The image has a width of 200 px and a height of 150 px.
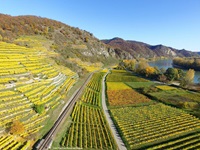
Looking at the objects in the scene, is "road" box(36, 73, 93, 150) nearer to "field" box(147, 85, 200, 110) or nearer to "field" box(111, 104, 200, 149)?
"field" box(111, 104, 200, 149)

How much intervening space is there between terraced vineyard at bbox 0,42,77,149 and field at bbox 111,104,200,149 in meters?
18.0

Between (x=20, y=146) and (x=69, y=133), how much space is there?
9623 mm

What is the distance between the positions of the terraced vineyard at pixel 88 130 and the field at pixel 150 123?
382cm

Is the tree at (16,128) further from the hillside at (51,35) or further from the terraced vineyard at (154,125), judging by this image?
the hillside at (51,35)

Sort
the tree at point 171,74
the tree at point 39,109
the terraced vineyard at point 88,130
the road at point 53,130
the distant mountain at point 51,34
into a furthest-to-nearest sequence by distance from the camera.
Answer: the distant mountain at point 51,34 → the tree at point 171,74 → the tree at point 39,109 → the terraced vineyard at point 88,130 → the road at point 53,130

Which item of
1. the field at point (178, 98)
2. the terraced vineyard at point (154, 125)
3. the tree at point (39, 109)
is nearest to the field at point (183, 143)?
the terraced vineyard at point (154, 125)

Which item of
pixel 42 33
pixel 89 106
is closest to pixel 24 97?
pixel 89 106

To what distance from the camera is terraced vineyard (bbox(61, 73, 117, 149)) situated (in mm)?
32281

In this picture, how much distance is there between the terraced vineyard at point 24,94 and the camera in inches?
1228

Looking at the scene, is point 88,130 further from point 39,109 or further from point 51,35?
point 51,35

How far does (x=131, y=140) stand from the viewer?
34.9 meters

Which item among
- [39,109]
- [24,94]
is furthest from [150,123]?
[24,94]

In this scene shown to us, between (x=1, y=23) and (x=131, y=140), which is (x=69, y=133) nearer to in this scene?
(x=131, y=140)

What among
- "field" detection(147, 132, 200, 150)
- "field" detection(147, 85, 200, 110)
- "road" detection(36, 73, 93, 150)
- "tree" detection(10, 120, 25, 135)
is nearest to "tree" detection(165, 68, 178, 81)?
"field" detection(147, 85, 200, 110)
